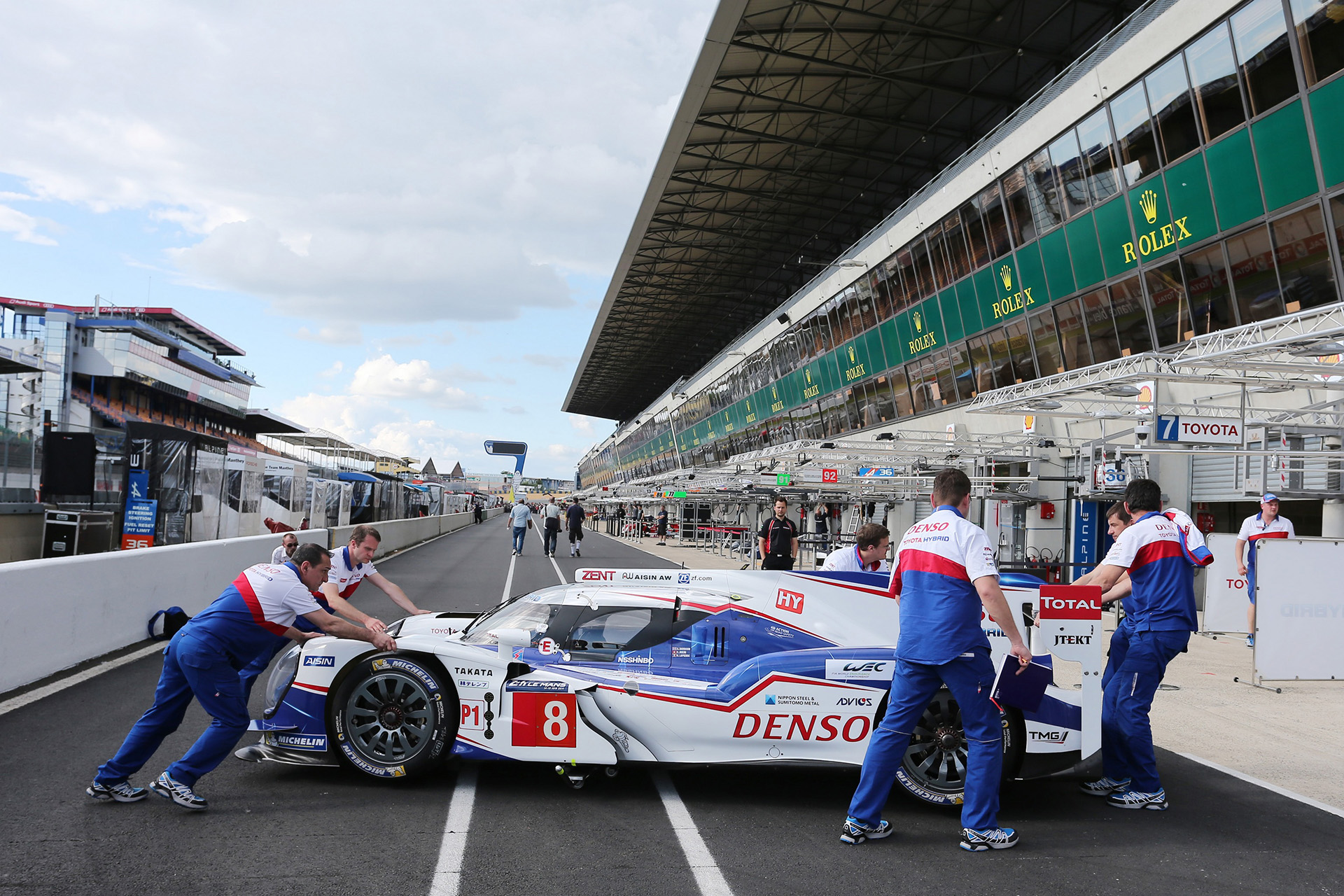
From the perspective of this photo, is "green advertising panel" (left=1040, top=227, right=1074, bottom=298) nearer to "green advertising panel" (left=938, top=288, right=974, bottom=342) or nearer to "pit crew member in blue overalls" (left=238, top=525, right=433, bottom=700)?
"green advertising panel" (left=938, top=288, right=974, bottom=342)

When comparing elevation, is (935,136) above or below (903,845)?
above

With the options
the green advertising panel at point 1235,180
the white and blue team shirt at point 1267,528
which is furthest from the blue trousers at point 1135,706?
the green advertising panel at point 1235,180

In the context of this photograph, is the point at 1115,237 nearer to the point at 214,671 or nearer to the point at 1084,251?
the point at 1084,251

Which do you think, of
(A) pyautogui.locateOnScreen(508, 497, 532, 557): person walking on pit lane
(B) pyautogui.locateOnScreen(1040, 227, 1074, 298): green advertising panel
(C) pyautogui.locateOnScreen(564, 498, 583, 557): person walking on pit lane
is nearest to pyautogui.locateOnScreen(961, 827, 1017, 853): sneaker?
(B) pyautogui.locateOnScreen(1040, 227, 1074, 298): green advertising panel

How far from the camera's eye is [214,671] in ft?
16.0

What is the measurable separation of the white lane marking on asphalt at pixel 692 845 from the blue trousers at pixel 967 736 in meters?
0.77

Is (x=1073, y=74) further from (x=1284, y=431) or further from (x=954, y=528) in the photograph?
(x=954, y=528)

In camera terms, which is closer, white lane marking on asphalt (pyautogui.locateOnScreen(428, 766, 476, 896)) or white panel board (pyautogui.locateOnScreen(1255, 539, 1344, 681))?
white lane marking on asphalt (pyautogui.locateOnScreen(428, 766, 476, 896))

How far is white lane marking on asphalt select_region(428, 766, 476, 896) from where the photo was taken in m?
3.97

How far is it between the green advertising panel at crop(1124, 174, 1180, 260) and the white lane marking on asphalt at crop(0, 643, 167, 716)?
54.2 feet

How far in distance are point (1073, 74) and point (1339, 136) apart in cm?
708

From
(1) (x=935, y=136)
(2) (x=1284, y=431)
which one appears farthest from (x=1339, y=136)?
(1) (x=935, y=136)

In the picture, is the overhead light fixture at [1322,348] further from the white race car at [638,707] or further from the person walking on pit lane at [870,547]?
the white race car at [638,707]

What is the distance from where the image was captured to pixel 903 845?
4.68m
